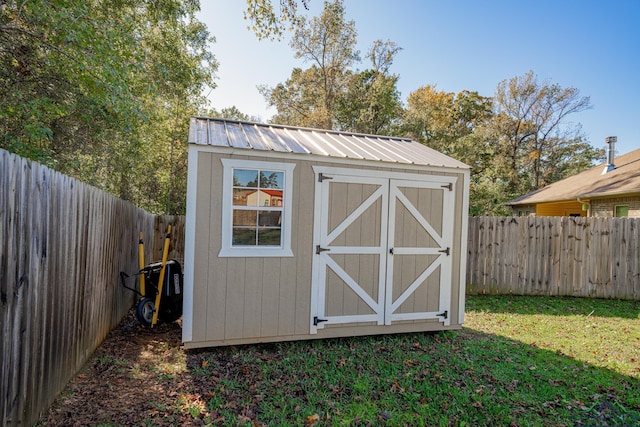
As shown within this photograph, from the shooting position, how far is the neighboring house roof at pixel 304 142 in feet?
14.1

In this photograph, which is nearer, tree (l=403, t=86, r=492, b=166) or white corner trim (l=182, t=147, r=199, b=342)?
white corner trim (l=182, t=147, r=199, b=342)

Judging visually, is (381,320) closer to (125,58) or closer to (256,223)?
(256,223)

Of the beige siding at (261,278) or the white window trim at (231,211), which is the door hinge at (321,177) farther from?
the white window trim at (231,211)

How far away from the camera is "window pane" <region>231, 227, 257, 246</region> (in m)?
4.20

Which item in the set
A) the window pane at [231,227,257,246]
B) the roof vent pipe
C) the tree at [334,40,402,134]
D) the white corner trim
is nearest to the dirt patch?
the white corner trim

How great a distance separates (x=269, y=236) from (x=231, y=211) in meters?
0.58

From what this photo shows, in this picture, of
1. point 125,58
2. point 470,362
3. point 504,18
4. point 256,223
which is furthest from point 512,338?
point 504,18

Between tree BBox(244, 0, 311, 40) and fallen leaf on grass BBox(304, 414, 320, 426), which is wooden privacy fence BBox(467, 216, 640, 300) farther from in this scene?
fallen leaf on grass BBox(304, 414, 320, 426)

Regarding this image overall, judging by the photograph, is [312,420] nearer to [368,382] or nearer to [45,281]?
[368,382]

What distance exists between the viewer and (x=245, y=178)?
13.8 feet

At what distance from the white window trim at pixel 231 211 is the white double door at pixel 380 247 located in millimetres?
382


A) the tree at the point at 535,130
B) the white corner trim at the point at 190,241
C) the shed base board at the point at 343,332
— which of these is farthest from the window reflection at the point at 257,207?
the tree at the point at 535,130

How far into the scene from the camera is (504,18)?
11773 millimetres

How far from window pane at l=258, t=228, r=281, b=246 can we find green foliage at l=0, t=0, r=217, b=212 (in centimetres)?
284
